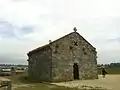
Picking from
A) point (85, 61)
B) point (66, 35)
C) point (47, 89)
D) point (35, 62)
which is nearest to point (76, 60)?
→ point (85, 61)

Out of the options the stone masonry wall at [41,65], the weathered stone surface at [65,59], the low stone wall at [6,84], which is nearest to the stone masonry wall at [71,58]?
the weathered stone surface at [65,59]

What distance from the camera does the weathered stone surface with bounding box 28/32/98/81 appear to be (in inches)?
1262

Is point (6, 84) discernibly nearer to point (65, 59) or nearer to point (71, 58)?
point (65, 59)

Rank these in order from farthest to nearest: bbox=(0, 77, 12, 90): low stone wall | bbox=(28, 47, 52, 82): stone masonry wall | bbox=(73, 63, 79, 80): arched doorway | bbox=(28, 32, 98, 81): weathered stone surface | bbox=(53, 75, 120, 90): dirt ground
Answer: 1. bbox=(73, 63, 79, 80): arched doorway
2. bbox=(28, 47, 52, 82): stone masonry wall
3. bbox=(28, 32, 98, 81): weathered stone surface
4. bbox=(53, 75, 120, 90): dirt ground
5. bbox=(0, 77, 12, 90): low stone wall

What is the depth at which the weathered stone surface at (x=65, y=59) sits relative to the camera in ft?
105

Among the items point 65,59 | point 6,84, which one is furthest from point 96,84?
point 6,84

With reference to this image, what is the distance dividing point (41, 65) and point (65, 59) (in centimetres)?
402

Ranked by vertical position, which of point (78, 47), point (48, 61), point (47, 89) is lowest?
point (47, 89)

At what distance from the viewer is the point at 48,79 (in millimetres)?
31828

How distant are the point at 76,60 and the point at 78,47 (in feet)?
6.69

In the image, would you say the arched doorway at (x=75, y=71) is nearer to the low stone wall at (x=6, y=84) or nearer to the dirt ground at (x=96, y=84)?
the dirt ground at (x=96, y=84)

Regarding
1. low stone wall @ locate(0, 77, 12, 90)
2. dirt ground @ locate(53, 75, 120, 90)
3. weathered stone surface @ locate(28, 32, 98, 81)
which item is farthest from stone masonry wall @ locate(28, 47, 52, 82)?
low stone wall @ locate(0, 77, 12, 90)

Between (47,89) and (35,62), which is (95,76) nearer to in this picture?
(35,62)

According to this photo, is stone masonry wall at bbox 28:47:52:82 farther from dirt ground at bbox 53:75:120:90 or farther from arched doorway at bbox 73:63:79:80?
dirt ground at bbox 53:75:120:90
